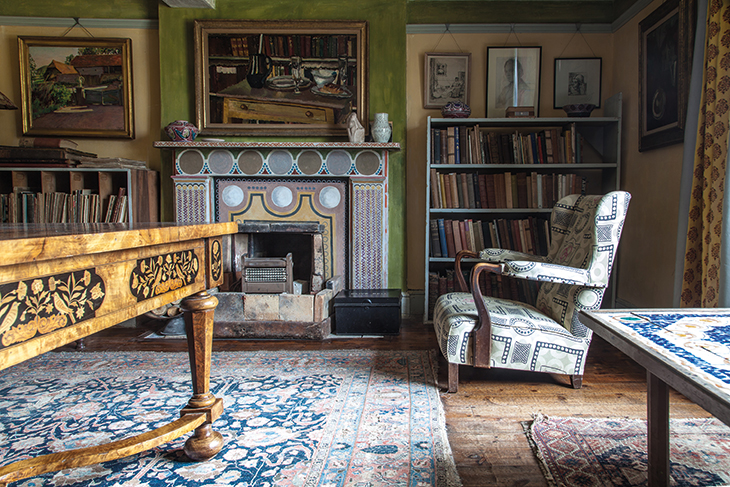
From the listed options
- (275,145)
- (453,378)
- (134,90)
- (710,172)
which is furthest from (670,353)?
(134,90)

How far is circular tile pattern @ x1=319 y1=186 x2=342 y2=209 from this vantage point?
3451 millimetres

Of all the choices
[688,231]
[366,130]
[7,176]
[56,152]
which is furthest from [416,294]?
[7,176]

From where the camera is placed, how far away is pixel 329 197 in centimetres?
345

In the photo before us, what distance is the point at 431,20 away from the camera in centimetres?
357

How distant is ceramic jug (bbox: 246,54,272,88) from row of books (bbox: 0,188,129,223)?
135 cm

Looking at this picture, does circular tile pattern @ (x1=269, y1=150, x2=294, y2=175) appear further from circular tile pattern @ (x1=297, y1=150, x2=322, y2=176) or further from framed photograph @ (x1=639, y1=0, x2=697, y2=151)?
framed photograph @ (x1=639, y1=0, x2=697, y2=151)

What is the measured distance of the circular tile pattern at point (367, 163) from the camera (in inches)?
132

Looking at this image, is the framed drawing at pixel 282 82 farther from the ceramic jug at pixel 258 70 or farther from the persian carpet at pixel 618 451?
the persian carpet at pixel 618 451

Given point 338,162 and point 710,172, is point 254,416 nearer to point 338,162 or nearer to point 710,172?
point 338,162

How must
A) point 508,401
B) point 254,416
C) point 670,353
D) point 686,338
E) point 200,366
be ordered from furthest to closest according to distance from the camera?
point 508,401 < point 254,416 < point 200,366 < point 686,338 < point 670,353

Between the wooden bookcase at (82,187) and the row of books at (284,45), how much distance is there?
45.6 inches

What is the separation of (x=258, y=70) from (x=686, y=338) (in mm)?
3355

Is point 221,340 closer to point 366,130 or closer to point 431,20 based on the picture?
point 366,130

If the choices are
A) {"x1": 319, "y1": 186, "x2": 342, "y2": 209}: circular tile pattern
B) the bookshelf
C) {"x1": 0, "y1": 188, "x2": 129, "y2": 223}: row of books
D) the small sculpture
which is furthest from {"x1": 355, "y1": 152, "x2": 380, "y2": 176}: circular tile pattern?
{"x1": 0, "y1": 188, "x2": 129, "y2": 223}: row of books
